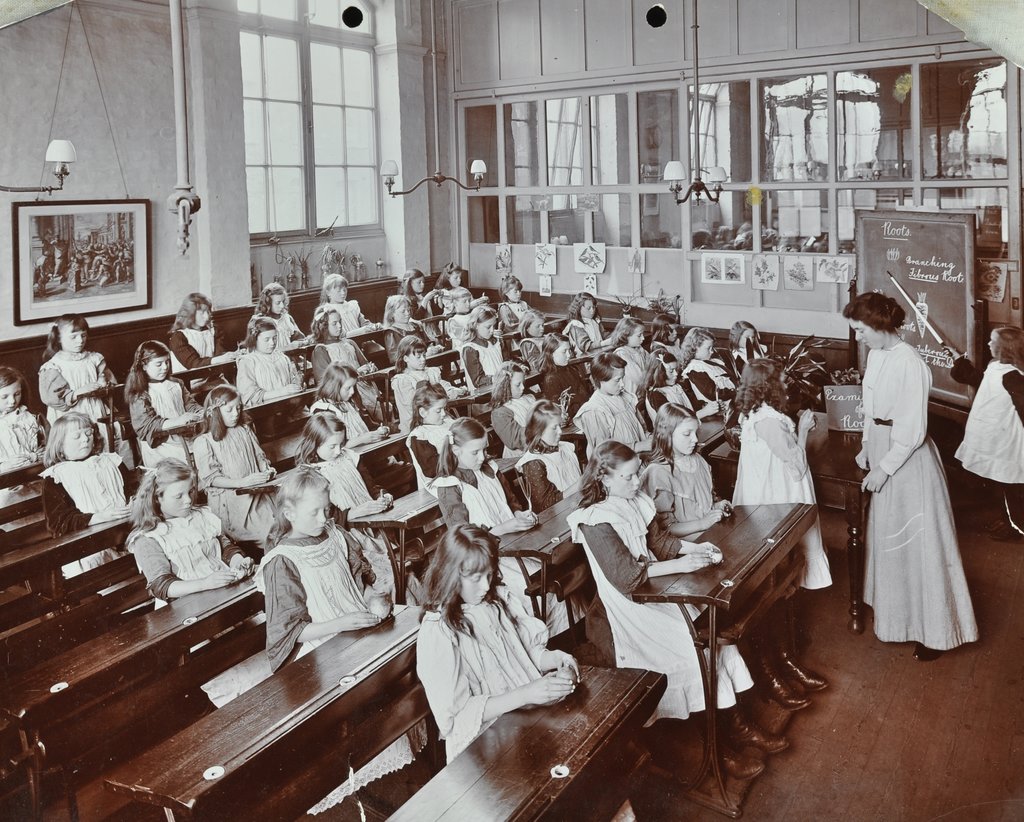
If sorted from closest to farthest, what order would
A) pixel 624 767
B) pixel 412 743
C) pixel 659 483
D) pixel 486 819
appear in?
1. pixel 486 819
2. pixel 624 767
3. pixel 412 743
4. pixel 659 483

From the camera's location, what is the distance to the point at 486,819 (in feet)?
7.32

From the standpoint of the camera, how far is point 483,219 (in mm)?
10781

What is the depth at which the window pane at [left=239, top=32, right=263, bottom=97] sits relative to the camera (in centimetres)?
880

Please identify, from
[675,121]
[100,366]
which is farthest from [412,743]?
[675,121]

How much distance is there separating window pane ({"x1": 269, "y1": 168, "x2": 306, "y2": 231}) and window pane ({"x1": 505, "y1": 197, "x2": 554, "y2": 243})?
7.58 feet

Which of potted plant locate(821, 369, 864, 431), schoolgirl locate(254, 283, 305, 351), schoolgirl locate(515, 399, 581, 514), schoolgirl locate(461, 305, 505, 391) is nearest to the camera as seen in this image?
schoolgirl locate(515, 399, 581, 514)

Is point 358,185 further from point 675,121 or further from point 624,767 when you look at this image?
point 624,767

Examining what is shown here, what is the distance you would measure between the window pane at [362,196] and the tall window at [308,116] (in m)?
0.01

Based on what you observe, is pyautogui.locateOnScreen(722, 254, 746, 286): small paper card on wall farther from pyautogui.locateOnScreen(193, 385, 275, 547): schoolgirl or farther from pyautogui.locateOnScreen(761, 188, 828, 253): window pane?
pyautogui.locateOnScreen(193, 385, 275, 547): schoolgirl

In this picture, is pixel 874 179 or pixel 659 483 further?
pixel 874 179

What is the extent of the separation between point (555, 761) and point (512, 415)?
3.78m

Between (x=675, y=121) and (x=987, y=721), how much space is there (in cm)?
667

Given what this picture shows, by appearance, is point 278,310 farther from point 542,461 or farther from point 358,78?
point 542,461

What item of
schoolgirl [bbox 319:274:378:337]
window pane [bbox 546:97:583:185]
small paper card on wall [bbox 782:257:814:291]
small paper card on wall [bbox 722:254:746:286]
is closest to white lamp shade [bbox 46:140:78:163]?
schoolgirl [bbox 319:274:378:337]
